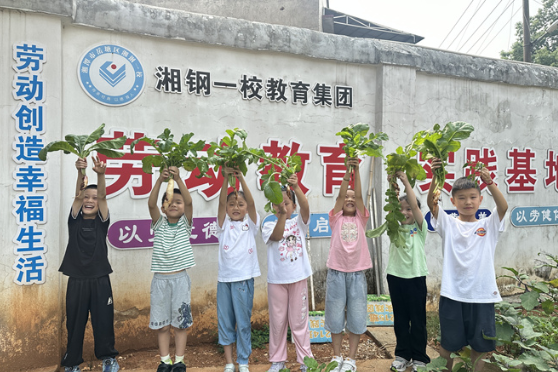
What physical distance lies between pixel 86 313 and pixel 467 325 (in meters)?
3.07

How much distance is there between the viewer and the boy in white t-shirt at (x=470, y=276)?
10.1 feet

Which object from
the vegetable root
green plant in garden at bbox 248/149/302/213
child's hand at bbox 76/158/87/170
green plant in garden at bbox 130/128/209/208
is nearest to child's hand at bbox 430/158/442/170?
green plant in garden at bbox 248/149/302/213

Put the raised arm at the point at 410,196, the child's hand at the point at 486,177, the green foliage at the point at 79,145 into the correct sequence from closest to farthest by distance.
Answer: the child's hand at the point at 486,177 → the green foliage at the point at 79,145 → the raised arm at the point at 410,196

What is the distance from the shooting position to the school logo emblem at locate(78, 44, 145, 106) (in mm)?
4059

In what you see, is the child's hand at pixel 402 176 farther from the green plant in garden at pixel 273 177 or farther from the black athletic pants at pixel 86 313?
the black athletic pants at pixel 86 313

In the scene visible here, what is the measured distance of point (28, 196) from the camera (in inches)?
147

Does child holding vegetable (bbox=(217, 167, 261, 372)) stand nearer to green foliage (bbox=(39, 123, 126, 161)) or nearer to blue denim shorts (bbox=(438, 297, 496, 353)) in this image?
green foliage (bbox=(39, 123, 126, 161))

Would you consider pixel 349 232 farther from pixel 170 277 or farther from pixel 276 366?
pixel 170 277

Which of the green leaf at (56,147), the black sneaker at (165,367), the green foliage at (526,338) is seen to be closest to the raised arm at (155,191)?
the green leaf at (56,147)

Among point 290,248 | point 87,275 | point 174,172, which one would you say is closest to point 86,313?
point 87,275

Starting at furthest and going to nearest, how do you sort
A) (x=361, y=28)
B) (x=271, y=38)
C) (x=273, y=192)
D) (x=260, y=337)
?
(x=361, y=28) < (x=271, y=38) < (x=260, y=337) < (x=273, y=192)

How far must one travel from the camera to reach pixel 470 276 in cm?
310

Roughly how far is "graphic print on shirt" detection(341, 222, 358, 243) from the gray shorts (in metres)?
1.47

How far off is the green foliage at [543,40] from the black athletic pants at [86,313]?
80.2ft
